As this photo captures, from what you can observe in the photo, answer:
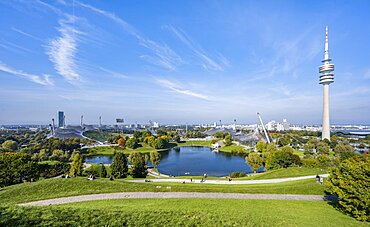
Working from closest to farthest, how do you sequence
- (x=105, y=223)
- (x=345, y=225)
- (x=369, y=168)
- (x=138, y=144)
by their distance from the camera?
(x=105, y=223)
(x=345, y=225)
(x=369, y=168)
(x=138, y=144)

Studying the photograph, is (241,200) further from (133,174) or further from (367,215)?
(133,174)

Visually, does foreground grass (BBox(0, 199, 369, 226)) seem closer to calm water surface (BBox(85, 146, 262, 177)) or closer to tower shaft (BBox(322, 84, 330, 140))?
calm water surface (BBox(85, 146, 262, 177))

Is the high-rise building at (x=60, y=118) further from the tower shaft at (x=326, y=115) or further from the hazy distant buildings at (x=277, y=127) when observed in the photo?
the tower shaft at (x=326, y=115)

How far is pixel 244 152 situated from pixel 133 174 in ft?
122

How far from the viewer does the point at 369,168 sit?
27.3 feet

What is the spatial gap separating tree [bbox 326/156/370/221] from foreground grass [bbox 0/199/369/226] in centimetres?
41

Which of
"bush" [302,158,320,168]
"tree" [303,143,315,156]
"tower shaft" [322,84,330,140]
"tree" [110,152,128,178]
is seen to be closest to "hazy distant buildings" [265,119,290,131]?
"tower shaft" [322,84,330,140]

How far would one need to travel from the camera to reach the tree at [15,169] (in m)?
18.6

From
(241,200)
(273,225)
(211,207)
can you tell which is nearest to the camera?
(273,225)

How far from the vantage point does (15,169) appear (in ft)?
63.3

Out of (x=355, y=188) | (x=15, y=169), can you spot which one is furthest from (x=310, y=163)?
(x=15, y=169)

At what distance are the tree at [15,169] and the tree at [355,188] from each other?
77.0 feet

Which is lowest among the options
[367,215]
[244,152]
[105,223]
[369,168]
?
[244,152]

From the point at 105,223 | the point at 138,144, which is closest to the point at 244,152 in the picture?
the point at 138,144
